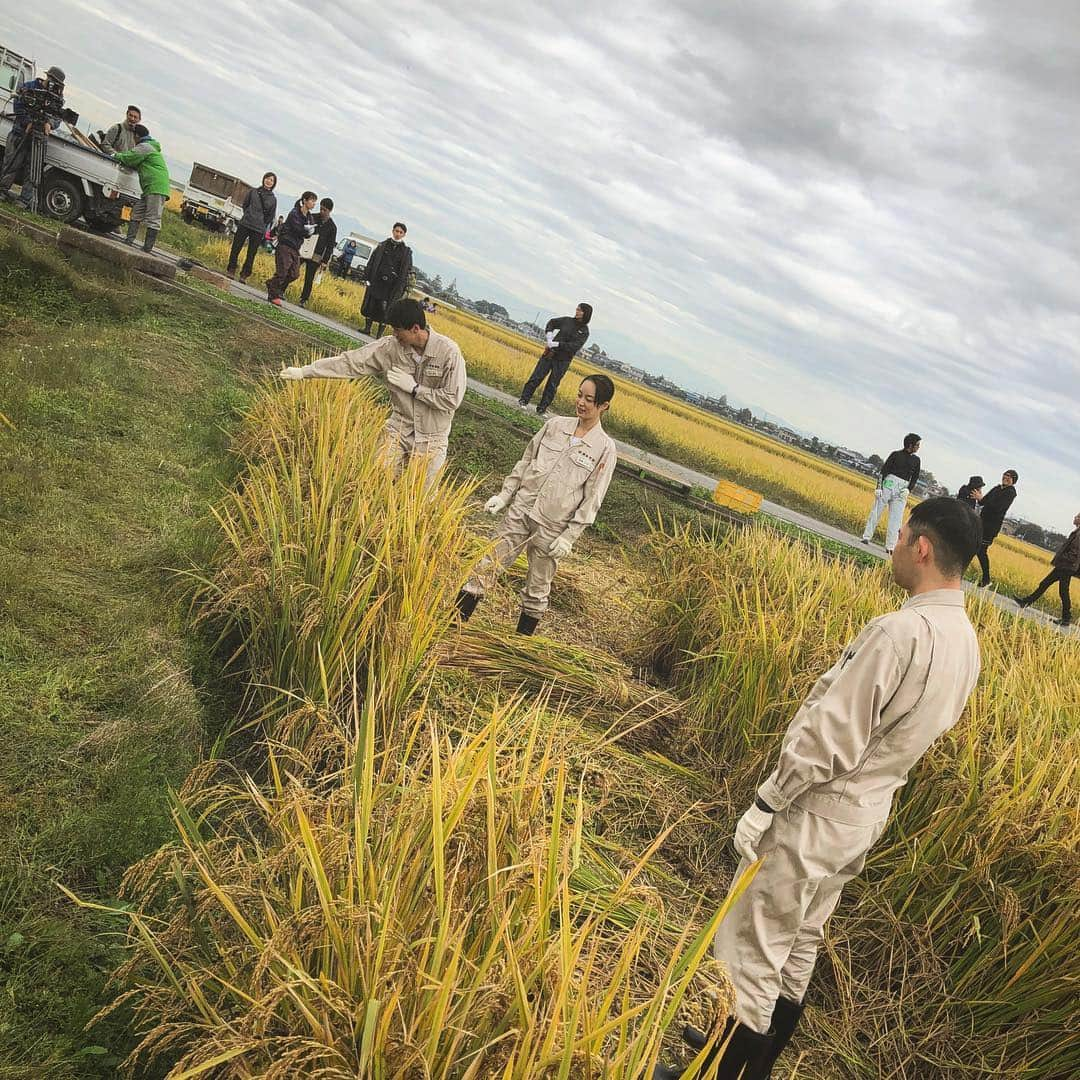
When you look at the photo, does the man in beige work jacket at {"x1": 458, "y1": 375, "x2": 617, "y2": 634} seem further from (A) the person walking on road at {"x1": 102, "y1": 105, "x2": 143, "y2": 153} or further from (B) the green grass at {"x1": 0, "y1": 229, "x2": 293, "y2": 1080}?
(A) the person walking on road at {"x1": 102, "y1": 105, "x2": 143, "y2": 153}

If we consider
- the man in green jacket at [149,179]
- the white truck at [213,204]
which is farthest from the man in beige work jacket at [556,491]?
the white truck at [213,204]

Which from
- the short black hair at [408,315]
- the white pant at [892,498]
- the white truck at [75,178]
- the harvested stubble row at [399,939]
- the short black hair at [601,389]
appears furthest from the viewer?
the white pant at [892,498]

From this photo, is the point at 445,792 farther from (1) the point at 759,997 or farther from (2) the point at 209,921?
(1) the point at 759,997

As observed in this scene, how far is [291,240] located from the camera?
12805 millimetres

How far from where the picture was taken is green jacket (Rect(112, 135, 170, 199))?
35.8ft

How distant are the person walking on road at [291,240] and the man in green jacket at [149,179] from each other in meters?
1.81

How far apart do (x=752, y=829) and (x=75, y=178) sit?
13.1 metres

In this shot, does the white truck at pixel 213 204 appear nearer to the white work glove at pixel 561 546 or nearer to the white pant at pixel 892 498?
the white pant at pixel 892 498

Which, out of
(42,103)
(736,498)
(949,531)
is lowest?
(736,498)

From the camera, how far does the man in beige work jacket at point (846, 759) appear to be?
223 centimetres

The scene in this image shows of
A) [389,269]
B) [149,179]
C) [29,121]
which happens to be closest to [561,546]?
[389,269]

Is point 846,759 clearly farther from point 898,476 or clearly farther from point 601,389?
point 898,476

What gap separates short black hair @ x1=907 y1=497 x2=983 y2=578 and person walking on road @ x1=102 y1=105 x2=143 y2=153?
42.2 ft

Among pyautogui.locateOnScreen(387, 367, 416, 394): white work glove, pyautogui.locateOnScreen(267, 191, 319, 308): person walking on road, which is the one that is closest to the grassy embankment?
pyautogui.locateOnScreen(267, 191, 319, 308): person walking on road
